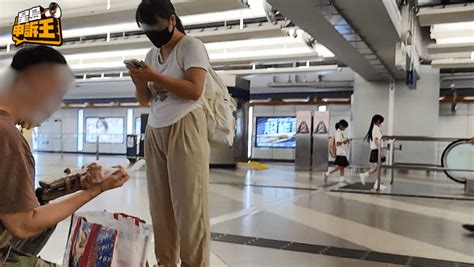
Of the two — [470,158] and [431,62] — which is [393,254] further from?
[431,62]

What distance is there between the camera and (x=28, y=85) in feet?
3.63

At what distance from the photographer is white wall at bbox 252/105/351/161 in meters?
16.1

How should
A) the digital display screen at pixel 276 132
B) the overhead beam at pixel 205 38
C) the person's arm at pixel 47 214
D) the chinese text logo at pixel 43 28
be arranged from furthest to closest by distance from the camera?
the digital display screen at pixel 276 132 → the overhead beam at pixel 205 38 → the chinese text logo at pixel 43 28 → the person's arm at pixel 47 214

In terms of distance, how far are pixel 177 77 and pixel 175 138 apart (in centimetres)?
26

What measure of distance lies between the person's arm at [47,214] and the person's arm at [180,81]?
19.3 inches

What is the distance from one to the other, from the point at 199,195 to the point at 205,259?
27cm

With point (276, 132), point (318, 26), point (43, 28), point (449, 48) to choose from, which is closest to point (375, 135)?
point (318, 26)

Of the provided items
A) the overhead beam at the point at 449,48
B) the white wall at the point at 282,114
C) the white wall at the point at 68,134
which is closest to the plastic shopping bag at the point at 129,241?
the overhead beam at the point at 449,48

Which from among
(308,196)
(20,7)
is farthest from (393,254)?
(20,7)

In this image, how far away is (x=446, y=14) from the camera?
271 inches

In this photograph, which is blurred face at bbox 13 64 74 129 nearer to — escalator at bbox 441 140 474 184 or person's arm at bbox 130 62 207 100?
person's arm at bbox 130 62 207 100

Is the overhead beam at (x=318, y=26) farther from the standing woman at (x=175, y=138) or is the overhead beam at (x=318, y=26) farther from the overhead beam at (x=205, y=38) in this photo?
the standing woman at (x=175, y=138)

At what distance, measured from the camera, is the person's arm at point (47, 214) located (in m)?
1.08

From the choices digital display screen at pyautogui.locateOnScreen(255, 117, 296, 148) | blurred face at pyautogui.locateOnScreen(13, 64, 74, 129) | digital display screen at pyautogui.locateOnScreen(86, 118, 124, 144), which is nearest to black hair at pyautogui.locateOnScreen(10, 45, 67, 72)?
blurred face at pyautogui.locateOnScreen(13, 64, 74, 129)
